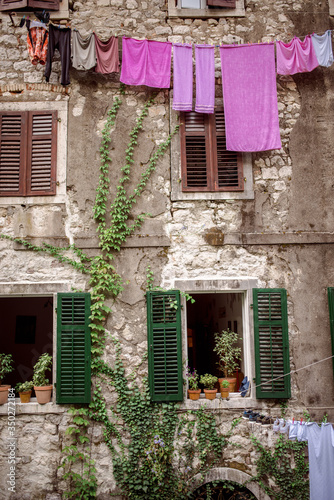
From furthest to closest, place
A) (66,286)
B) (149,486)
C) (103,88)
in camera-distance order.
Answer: (103,88)
(66,286)
(149,486)

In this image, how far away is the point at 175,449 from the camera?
6.71 metres

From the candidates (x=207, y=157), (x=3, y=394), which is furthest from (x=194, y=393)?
(x=207, y=157)

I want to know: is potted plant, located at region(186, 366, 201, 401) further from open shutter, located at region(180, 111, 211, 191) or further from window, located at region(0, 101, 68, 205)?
window, located at region(0, 101, 68, 205)

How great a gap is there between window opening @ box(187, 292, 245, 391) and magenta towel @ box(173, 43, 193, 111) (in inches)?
121

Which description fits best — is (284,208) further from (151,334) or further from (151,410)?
(151,410)

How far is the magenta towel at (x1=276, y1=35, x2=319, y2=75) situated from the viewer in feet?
24.1

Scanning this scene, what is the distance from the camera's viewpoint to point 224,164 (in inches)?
293

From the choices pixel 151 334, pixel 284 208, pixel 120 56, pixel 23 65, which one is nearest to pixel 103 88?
pixel 120 56

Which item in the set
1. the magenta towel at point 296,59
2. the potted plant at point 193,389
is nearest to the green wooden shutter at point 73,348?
the potted plant at point 193,389

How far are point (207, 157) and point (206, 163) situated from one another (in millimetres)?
105

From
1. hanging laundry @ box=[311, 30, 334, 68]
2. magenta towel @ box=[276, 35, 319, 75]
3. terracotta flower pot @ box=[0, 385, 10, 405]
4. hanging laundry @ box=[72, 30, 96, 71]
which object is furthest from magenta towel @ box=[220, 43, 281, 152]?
terracotta flower pot @ box=[0, 385, 10, 405]

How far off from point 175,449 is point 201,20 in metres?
6.68

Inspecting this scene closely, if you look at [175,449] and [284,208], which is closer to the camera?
[175,449]

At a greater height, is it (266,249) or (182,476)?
(266,249)
